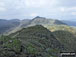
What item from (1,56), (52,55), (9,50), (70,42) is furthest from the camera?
(70,42)

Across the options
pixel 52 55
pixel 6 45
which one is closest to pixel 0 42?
pixel 6 45

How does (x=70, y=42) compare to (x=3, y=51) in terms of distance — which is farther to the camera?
(x=70, y=42)

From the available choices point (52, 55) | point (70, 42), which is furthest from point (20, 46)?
point (70, 42)

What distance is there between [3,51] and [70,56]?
9739 mm

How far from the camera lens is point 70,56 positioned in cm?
2412

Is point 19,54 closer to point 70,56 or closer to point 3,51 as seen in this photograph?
point 3,51

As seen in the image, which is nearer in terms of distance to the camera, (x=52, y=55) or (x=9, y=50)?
(x=9, y=50)

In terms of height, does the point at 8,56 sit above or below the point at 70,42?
above

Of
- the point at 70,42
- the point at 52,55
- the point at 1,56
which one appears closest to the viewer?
the point at 1,56

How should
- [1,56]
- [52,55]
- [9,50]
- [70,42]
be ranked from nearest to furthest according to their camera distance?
[1,56], [9,50], [52,55], [70,42]

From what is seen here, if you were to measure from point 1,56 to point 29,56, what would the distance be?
12.7 ft

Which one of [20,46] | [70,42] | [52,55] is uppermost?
[20,46]

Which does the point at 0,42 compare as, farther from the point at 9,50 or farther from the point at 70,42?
the point at 70,42

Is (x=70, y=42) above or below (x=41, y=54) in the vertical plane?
below
